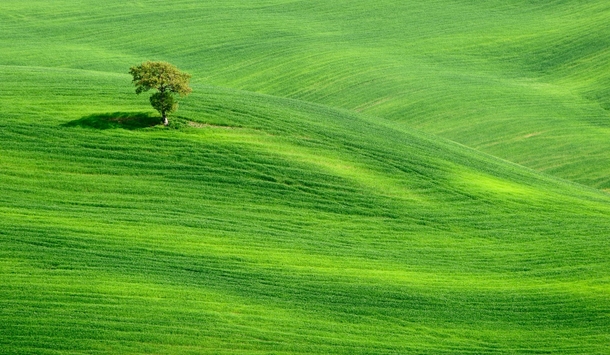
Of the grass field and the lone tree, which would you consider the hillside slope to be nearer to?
the grass field

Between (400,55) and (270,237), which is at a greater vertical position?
(400,55)

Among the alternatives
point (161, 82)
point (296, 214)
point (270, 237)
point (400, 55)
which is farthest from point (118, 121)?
point (400, 55)

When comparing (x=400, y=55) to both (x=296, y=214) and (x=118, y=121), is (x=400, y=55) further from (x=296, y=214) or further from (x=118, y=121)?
(x=296, y=214)

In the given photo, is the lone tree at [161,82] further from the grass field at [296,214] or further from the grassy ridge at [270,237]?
the grassy ridge at [270,237]

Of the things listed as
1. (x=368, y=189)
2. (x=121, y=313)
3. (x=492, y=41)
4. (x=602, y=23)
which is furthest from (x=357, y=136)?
(x=602, y=23)

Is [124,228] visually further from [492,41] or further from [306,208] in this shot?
[492,41]

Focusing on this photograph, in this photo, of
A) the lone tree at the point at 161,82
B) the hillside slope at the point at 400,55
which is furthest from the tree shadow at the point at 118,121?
the hillside slope at the point at 400,55

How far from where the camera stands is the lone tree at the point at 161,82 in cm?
3691

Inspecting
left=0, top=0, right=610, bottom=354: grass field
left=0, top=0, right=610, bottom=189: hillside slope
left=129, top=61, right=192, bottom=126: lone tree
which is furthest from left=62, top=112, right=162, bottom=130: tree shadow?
left=0, top=0, right=610, bottom=189: hillside slope

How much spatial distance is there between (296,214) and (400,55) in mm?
29336

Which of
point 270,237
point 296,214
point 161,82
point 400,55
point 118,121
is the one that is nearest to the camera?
point 270,237

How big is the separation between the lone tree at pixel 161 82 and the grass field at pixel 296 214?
4.24 feet

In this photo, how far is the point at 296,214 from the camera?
113ft

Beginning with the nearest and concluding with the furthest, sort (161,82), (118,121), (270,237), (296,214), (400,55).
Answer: (270,237), (296,214), (161,82), (118,121), (400,55)
